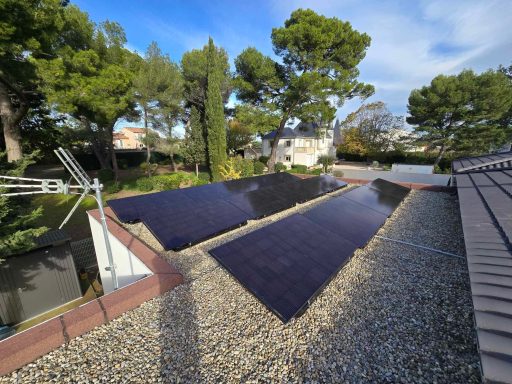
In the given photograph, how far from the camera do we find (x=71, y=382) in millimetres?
2352

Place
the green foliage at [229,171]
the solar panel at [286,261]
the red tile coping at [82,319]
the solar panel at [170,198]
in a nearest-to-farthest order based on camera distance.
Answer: the red tile coping at [82,319], the solar panel at [286,261], the solar panel at [170,198], the green foliage at [229,171]

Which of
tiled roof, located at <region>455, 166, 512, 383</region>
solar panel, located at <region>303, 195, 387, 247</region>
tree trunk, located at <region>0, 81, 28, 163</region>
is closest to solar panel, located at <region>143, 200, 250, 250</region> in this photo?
solar panel, located at <region>303, 195, 387, 247</region>

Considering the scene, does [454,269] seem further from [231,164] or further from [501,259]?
[231,164]

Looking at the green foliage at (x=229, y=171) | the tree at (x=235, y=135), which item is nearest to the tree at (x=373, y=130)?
the tree at (x=235, y=135)

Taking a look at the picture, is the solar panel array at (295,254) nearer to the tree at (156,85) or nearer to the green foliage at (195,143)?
the green foliage at (195,143)

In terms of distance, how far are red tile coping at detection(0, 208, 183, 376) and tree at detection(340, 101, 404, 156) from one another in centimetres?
3183

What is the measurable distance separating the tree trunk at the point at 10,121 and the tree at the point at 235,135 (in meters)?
17.8

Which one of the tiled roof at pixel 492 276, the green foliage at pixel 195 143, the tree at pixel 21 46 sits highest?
the tree at pixel 21 46

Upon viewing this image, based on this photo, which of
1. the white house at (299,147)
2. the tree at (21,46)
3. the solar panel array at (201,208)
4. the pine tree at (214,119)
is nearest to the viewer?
the solar panel array at (201,208)

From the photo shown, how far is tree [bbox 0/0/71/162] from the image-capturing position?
635cm

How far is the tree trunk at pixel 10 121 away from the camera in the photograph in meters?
8.33

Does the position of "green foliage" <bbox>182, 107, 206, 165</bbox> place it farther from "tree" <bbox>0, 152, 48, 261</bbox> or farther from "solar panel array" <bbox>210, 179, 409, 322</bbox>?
"solar panel array" <bbox>210, 179, 409, 322</bbox>

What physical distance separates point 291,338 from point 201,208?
15.1ft

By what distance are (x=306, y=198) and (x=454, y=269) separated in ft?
16.9
